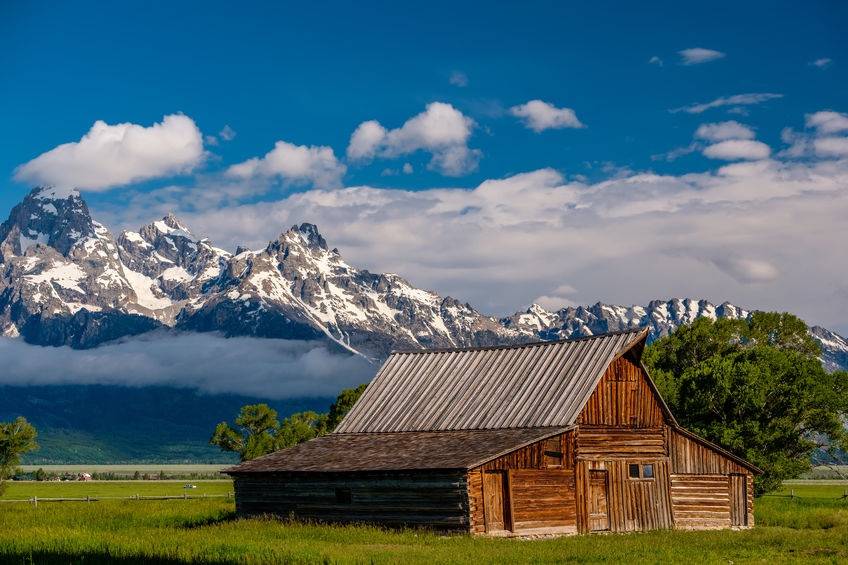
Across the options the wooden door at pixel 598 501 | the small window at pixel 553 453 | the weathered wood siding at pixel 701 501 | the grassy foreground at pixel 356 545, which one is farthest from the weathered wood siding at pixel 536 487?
the weathered wood siding at pixel 701 501

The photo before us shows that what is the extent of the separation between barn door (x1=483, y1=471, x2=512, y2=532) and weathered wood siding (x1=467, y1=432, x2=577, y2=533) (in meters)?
0.15

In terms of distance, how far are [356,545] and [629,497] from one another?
50.8ft

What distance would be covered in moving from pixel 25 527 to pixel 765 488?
42.0 meters

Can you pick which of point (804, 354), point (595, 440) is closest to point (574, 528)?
point (595, 440)

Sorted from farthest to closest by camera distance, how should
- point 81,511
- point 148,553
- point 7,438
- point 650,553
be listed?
point 7,438 < point 81,511 < point 650,553 < point 148,553

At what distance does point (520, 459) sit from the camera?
4316cm

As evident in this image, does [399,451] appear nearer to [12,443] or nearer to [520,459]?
[520,459]

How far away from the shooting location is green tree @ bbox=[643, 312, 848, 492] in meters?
62.2

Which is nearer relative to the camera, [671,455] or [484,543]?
[484,543]

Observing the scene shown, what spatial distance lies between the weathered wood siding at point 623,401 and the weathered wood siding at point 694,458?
137cm

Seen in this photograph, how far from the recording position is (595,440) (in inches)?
1832

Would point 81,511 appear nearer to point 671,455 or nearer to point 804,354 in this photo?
point 671,455

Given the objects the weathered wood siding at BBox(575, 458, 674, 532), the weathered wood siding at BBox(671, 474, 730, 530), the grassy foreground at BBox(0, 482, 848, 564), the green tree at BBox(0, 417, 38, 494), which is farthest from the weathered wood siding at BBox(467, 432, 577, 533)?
the green tree at BBox(0, 417, 38, 494)

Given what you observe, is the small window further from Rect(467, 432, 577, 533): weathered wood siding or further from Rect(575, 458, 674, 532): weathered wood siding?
Rect(575, 458, 674, 532): weathered wood siding
